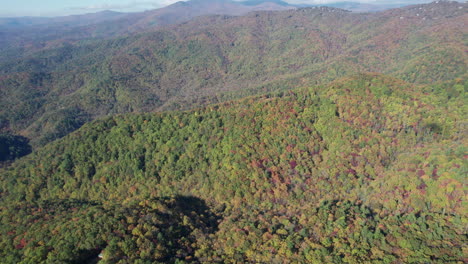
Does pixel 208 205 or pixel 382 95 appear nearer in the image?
pixel 208 205

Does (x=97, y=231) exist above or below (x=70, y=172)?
above

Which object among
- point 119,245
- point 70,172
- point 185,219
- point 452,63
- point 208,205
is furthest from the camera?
point 452,63

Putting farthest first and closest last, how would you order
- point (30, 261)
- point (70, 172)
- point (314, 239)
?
point (70, 172), point (314, 239), point (30, 261)

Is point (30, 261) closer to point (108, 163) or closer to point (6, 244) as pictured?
point (6, 244)

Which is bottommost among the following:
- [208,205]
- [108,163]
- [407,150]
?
[208,205]

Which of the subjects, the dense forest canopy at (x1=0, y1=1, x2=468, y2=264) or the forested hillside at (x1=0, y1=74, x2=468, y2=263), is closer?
the dense forest canopy at (x1=0, y1=1, x2=468, y2=264)

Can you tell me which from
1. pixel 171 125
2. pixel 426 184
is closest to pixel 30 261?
pixel 171 125

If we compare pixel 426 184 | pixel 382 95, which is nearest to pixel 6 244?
pixel 426 184

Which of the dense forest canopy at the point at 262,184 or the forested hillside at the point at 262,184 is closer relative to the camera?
the dense forest canopy at the point at 262,184
